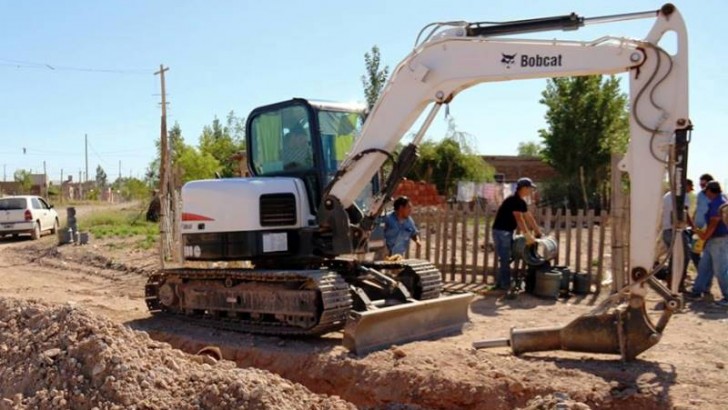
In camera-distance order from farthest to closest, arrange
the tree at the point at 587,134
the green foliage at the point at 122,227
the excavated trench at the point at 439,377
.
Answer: the tree at the point at 587,134 < the green foliage at the point at 122,227 < the excavated trench at the point at 439,377

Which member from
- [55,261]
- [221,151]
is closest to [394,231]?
[55,261]

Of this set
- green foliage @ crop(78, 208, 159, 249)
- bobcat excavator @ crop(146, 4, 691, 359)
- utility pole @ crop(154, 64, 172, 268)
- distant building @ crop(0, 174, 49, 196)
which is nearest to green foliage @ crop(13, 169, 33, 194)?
distant building @ crop(0, 174, 49, 196)

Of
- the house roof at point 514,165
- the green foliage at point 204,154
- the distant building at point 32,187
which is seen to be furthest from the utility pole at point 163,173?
the distant building at point 32,187

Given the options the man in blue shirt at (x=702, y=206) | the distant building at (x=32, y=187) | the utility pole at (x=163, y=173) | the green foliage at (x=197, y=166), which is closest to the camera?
the man in blue shirt at (x=702, y=206)

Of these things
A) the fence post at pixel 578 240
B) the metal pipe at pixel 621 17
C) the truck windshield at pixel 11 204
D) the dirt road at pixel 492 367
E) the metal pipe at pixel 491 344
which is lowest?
the dirt road at pixel 492 367

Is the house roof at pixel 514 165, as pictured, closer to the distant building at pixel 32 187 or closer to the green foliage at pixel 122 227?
the green foliage at pixel 122 227

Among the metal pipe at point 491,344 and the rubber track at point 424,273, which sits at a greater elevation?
the rubber track at point 424,273

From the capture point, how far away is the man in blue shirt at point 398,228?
11.1 metres

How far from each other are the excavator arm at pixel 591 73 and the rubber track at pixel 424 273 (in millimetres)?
1345

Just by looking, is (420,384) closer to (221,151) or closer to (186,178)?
(186,178)

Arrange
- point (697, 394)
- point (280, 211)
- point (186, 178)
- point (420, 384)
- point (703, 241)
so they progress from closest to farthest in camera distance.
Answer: point (697, 394) → point (420, 384) → point (280, 211) → point (703, 241) → point (186, 178)

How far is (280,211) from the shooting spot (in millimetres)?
8375

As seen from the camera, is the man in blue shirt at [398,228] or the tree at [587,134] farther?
the tree at [587,134]

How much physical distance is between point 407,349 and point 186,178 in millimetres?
20197
